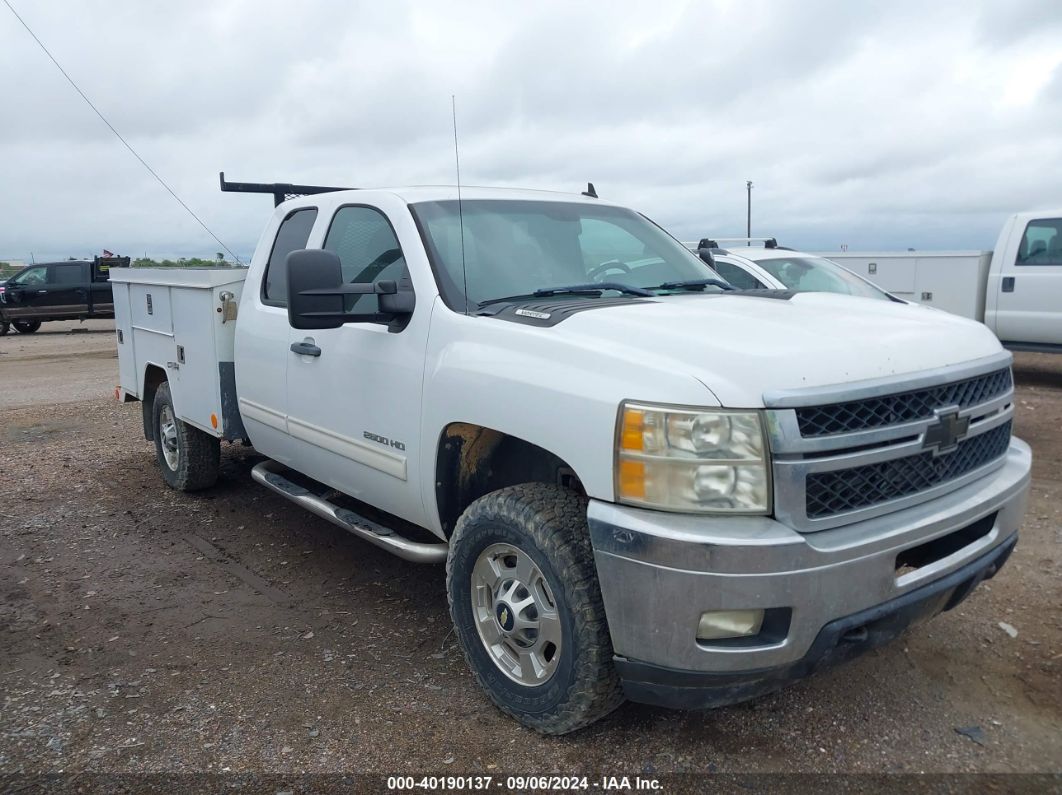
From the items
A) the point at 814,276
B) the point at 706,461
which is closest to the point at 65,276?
the point at 814,276

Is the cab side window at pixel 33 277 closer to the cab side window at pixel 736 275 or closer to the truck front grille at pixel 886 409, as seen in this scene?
the cab side window at pixel 736 275

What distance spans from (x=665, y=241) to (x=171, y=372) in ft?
11.0

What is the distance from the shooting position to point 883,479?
273 cm

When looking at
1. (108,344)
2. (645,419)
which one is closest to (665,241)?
(645,419)

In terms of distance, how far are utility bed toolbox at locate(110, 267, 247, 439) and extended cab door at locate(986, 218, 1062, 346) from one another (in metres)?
9.20

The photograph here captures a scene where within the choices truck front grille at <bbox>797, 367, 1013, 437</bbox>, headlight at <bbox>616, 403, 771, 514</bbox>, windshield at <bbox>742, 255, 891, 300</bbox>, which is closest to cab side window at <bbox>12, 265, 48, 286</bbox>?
windshield at <bbox>742, 255, 891, 300</bbox>

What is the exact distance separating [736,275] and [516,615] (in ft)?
19.3

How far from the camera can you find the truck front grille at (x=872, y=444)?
2533 mm

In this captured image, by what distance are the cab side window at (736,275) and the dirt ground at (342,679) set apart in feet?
10.3

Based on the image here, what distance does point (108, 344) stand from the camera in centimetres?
1944

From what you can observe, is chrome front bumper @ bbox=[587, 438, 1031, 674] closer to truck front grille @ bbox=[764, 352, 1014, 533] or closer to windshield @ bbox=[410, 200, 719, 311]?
truck front grille @ bbox=[764, 352, 1014, 533]

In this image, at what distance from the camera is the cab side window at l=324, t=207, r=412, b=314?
13.1ft

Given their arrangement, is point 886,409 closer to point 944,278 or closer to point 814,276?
point 814,276

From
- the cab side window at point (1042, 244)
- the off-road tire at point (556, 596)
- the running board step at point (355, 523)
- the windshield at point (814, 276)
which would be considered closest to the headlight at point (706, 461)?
the off-road tire at point (556, 596)
